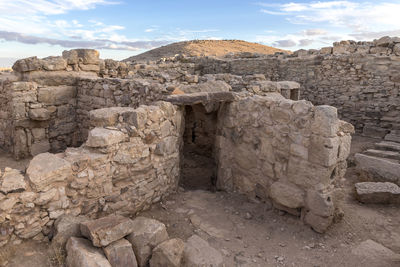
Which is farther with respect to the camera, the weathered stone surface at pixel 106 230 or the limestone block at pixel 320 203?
the limestone block at pixel 320 203

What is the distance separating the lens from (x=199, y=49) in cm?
3033

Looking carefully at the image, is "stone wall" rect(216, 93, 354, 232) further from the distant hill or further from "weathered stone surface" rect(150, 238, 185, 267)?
the distant hill

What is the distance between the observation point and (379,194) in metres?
5.09

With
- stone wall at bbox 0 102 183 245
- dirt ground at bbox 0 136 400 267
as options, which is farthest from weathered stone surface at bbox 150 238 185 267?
stone wall at bbox 0 102 183 245

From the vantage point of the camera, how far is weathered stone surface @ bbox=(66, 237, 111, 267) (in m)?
2.68

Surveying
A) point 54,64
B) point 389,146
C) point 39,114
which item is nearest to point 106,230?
point 39,114

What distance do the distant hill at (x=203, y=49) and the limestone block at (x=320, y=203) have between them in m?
23.1

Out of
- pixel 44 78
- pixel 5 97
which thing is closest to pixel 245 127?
pixel 44 78

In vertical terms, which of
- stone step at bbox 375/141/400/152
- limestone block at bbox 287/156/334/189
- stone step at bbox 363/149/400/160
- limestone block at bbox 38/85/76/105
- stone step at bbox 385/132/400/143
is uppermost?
limestone block at bbox 38/85/76/105

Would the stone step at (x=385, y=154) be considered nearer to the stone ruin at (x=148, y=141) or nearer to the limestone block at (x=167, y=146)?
the stone ruin at (x=148, y=141)

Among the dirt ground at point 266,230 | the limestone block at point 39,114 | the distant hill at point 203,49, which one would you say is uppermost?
the distant hill at point 203,49

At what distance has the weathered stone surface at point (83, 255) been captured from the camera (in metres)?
2.68

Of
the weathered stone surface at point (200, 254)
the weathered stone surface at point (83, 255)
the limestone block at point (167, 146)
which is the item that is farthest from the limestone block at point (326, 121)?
the weathered stone surface at point (83, 255)

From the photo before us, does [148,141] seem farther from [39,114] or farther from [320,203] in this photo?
[39,114]
